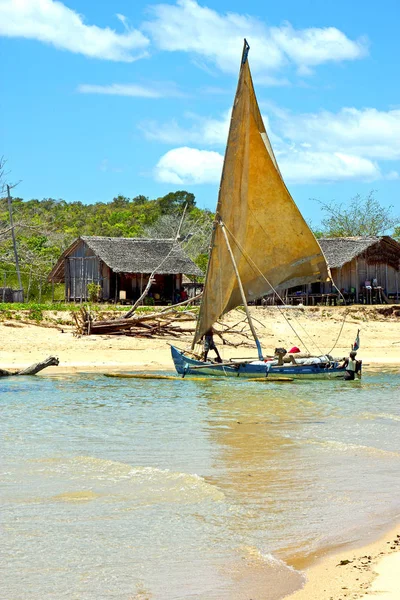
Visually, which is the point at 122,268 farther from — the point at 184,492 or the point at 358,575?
the point at 358,575

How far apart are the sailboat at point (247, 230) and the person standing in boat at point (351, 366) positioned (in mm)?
1857

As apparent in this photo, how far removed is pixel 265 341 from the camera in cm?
2650

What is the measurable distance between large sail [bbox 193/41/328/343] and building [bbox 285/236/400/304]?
18113 millimetres

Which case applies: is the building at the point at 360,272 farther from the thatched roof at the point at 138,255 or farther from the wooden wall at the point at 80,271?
the wooden wall at the point at 80,271

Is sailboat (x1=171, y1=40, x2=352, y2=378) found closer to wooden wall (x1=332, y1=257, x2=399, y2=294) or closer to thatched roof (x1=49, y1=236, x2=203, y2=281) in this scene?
thatched roof (x1=49, y1=236, x2=203, y2=281)

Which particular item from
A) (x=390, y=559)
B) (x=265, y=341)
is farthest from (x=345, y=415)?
(x=265, y=341)

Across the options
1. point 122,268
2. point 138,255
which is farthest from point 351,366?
point 138,255

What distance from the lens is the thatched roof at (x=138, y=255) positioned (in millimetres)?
38500

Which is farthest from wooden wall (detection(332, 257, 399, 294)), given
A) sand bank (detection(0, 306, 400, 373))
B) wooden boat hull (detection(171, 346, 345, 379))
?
wooden boat hull (detection(171, 346, 345, 379))

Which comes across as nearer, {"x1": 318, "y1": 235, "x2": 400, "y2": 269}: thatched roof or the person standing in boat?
the person standing in boat

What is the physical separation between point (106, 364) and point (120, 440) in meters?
10.3

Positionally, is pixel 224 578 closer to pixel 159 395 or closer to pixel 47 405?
pixel 47 405

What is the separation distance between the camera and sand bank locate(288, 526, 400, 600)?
17.1ft

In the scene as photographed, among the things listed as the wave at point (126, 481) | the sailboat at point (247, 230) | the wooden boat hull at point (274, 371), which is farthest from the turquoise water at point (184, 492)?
the sailboat at point (247, 230)
